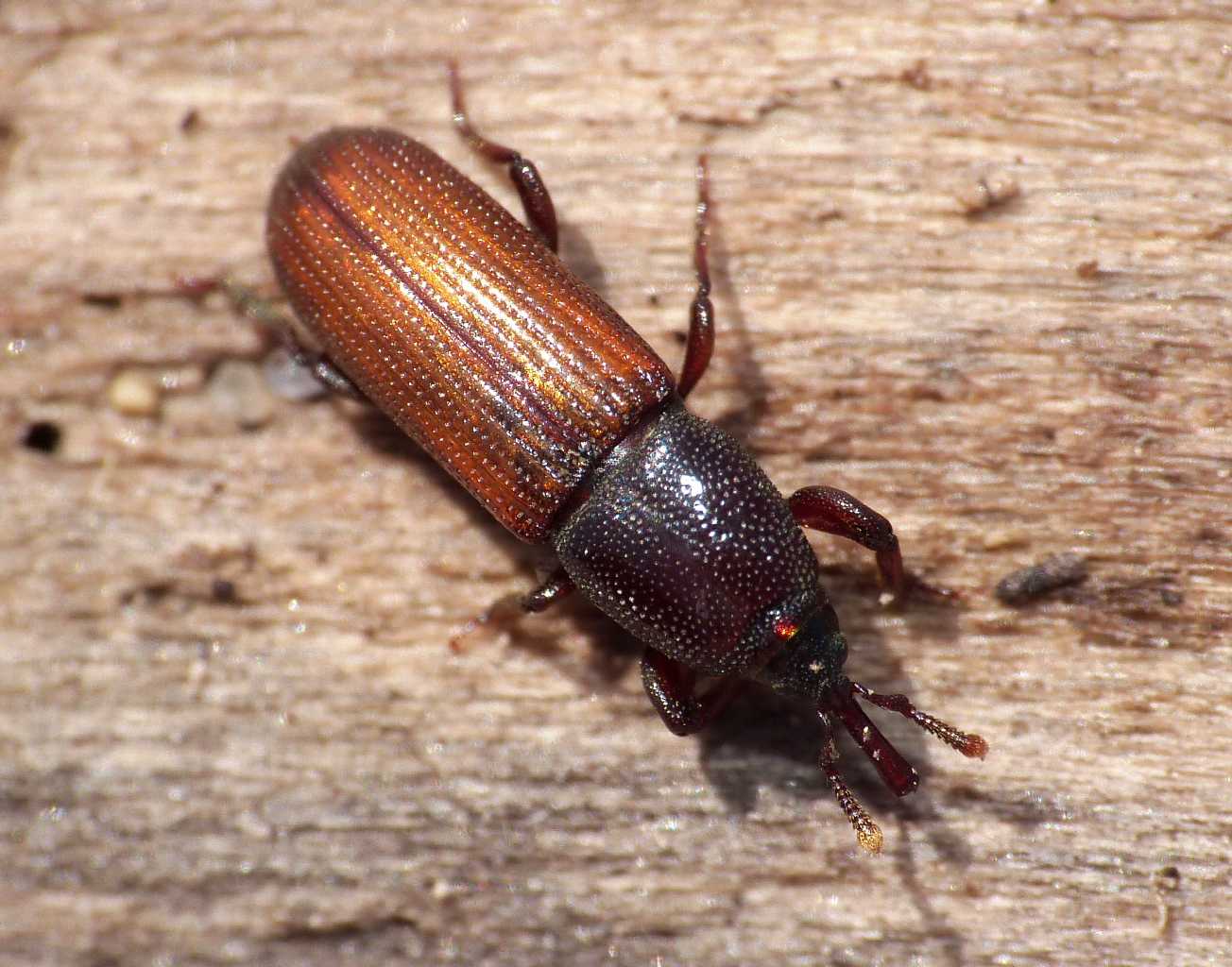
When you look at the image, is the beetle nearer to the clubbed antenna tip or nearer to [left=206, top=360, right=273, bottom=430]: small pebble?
the clubbed antenna tip

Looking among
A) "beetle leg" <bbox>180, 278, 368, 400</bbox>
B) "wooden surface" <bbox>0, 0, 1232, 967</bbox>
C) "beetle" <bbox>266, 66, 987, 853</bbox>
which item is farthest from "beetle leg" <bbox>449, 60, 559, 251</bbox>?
"beetle leg" <bbox>180, 278, 368, 400</bbox>

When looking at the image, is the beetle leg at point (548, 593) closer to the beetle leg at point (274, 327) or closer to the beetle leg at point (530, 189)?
the beetle leg at point (274, 327)

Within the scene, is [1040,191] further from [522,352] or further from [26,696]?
[26,696]

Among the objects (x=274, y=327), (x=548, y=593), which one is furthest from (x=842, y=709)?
(x=274, y=327)

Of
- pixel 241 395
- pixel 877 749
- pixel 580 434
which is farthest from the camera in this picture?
pixel 241 395

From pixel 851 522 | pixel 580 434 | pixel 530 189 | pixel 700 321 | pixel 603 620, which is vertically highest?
pixel 530 189

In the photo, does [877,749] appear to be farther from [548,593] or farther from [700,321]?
[700,321]

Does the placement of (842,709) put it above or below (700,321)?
below
